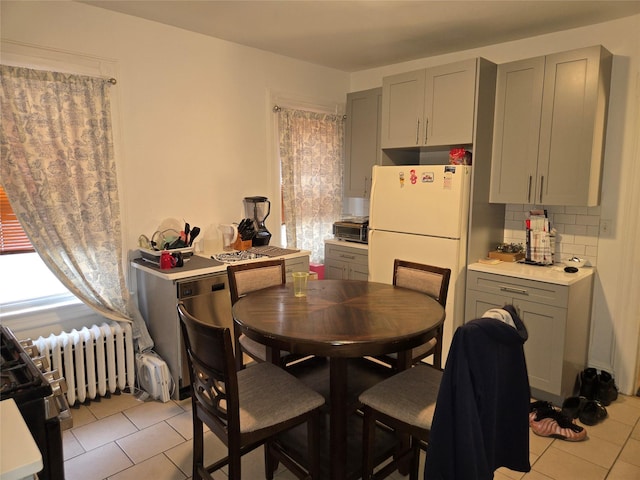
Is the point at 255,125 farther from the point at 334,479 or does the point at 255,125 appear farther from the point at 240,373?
the point at 334,479

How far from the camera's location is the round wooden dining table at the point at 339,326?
177 cm

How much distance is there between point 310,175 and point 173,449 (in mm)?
2635

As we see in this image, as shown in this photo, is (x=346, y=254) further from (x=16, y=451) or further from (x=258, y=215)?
(x=16, y=451)

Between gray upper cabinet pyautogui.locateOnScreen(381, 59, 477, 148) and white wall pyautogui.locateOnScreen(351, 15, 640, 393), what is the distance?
2.35ft

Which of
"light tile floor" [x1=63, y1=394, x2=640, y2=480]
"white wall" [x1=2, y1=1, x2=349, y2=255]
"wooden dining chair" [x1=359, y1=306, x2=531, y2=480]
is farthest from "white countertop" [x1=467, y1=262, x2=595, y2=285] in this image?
"white wall" [x1=2, y1=1, x2=349, y2=255]

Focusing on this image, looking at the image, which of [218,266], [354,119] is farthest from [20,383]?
[354,119]

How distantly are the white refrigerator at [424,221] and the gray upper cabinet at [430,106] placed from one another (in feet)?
0.93

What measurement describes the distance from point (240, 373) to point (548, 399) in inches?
83.7

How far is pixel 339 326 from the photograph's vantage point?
75.0 inches

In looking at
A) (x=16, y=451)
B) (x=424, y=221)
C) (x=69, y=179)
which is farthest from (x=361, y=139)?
(x=16, y=451)

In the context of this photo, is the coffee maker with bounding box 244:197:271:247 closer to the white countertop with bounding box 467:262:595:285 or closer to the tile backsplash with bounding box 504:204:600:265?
the white countertop with bounding box 467:262:595:285

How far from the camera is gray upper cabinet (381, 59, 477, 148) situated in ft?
10.6

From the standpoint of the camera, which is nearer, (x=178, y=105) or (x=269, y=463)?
(x=269, y=463)

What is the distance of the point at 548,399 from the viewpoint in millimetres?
2990
